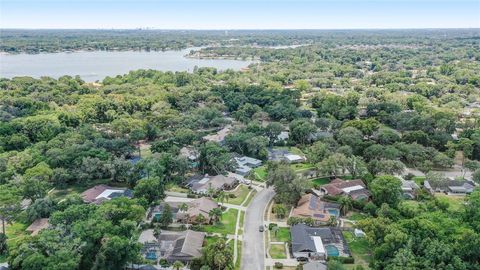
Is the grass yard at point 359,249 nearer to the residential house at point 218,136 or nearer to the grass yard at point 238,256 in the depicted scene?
the grass yard at point 238,256

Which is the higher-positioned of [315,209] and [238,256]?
[315,209]

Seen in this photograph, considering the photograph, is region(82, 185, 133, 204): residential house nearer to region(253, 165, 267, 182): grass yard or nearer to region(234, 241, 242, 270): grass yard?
region(234, 241, 242, 270): grass yard

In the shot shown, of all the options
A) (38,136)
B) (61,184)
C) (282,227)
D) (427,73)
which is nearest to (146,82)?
(38,136)

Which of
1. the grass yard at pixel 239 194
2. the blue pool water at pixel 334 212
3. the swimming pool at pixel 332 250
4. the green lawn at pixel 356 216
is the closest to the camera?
the swimming pool at pixel 332 250

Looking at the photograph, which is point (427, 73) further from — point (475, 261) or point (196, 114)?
point (475, 261)

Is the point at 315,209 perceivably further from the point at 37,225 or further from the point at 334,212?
the point at 37,225

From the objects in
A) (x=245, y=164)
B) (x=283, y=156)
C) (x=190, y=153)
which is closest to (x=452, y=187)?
(x=283, y=156)

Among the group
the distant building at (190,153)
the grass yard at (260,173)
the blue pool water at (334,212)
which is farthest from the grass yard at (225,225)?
the distant building at (190,153)
